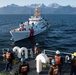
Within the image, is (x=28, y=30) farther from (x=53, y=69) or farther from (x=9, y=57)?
(x=53, y=69)

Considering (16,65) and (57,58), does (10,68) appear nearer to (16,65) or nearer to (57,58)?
(16,65)

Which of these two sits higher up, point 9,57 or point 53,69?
point 53,69

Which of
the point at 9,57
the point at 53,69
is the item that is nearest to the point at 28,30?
the point at 9,57

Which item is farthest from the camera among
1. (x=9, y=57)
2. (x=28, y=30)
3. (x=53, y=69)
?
(x=28, y=30)

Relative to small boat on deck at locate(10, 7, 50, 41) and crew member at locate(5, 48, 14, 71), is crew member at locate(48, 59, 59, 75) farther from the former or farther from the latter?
small boat on deck at locate(10, 7, 50, 41)

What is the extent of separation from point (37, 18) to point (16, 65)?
53.9 meters

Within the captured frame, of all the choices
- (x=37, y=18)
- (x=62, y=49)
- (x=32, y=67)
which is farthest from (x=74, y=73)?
(x=37, y=18)

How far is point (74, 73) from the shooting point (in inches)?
702

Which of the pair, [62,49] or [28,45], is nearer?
[62,49]

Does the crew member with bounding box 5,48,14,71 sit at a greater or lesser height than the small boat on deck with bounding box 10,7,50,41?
greater

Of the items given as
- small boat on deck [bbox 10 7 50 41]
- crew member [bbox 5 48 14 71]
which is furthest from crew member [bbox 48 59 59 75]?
small boat on deck [bbox 10 7 50 41]

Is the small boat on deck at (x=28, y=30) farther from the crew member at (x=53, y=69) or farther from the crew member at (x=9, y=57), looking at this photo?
the crew member at (x=53, y=69)

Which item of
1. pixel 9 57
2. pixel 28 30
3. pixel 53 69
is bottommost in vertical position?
pixel 28 30

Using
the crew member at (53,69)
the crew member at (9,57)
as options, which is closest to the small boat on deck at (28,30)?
the crew member at (9,57)
